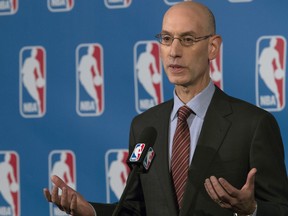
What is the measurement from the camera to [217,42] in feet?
6.40

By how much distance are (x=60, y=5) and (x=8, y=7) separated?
0.24 metres

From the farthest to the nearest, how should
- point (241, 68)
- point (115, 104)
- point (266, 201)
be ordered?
point (115, 104) → point (241, 68) → point (266, 201)

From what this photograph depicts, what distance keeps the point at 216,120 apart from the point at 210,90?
0.10 metres

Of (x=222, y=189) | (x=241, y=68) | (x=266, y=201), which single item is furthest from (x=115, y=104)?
(x=222, y=189)

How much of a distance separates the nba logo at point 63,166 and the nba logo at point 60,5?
57 cm

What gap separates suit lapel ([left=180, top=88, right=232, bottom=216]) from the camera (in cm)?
180

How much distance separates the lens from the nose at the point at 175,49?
186 cm

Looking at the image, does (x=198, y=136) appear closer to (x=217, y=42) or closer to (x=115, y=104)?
(x=217, y=42)

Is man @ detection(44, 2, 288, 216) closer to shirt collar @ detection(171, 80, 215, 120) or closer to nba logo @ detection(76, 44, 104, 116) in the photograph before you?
shirt collar @ detection(171, 80, 215, 120)

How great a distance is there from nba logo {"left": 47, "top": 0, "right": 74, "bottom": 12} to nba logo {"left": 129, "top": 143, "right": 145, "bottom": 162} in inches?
55.0

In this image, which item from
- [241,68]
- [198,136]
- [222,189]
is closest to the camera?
[222,189]

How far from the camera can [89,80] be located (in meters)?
2.83

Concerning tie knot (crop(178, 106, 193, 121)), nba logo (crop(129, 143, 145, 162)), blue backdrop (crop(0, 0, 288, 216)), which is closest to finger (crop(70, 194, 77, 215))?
nba logo (crop(129, 143, 145, 162))

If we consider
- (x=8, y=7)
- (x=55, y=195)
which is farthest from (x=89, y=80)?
(x=55, y=195)
